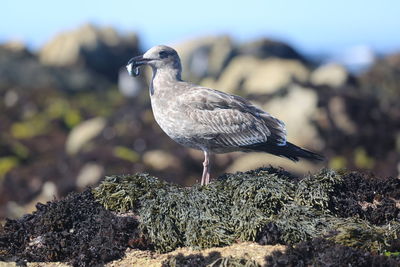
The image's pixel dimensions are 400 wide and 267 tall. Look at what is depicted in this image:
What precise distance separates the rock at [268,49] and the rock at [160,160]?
28.4 m

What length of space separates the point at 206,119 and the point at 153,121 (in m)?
22.7

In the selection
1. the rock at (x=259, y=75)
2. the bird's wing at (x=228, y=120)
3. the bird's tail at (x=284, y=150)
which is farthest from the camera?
the rock at (x=259, y=75)

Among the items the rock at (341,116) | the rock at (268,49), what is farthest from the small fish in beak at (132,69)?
the rock at (268,49)

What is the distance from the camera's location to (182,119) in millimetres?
11680

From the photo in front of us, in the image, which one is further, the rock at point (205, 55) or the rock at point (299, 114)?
the rock at point (205, 55)

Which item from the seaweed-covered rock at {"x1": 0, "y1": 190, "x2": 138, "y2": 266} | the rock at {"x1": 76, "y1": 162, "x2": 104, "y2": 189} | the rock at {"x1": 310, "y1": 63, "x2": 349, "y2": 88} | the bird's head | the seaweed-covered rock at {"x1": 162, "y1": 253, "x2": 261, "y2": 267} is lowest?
the seaweed-covered rock at {"x1": 162, "y1": 253, "x2": 261, "y2": 267}

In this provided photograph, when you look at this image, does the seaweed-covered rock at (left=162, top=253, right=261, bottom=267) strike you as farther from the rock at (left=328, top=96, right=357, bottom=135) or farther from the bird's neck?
the rock at (left=328, top=96, right=357, bottom=135)

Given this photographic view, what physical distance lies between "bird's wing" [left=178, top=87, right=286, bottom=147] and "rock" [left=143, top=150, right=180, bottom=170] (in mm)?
12941

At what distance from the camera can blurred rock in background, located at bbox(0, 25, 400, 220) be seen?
83.4 ft

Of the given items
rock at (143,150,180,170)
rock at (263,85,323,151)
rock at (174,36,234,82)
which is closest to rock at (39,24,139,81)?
rock at (174,36,234,82)

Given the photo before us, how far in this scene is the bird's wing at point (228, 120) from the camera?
11.9 meters

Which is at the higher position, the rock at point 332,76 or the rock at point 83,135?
the rock at point 332,76

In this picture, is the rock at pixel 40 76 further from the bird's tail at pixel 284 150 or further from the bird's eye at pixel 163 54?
the bird's tail at pixel 284 150

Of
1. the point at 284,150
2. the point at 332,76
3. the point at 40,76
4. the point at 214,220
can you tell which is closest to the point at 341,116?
the point at 332,76
